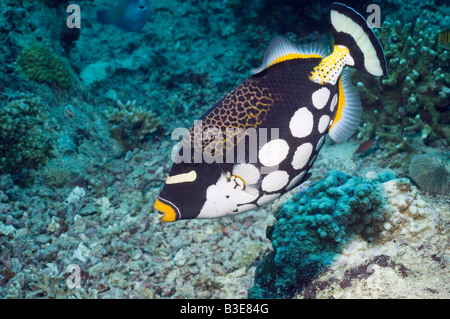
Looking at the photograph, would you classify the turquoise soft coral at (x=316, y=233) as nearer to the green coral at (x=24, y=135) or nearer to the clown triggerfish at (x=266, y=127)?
the clown triggerfish at (x=266, y=127)

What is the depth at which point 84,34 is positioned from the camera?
831 centimetres

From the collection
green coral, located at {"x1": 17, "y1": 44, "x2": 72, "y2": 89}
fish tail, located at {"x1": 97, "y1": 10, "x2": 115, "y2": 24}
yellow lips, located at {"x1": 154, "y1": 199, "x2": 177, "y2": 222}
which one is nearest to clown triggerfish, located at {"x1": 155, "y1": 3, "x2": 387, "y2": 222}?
yellow lips, located at {"x1": 154, "y1": 199, "x2": 177, "y2": 222}

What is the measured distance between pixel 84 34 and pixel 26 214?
6235 mm

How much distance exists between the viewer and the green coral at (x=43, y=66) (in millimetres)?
4930

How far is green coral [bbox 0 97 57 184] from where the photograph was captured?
4121 millimetres

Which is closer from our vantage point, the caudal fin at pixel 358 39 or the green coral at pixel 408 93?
the caudal fin at pixel 358 39

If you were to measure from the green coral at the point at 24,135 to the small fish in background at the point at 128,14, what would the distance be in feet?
12.3

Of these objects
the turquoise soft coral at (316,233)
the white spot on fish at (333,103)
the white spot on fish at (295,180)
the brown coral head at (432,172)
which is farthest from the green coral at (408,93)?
the white spot on fish at (295,180)

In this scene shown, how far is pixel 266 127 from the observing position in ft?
5.81

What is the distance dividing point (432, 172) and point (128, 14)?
280 inches

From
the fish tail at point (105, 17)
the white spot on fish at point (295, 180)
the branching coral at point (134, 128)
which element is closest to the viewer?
the white spot on fish at point (295, 180)

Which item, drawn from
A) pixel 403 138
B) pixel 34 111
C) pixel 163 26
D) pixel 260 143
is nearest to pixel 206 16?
pixel 163 26

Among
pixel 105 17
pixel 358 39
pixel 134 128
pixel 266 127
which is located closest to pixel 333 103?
pixel 358 39
